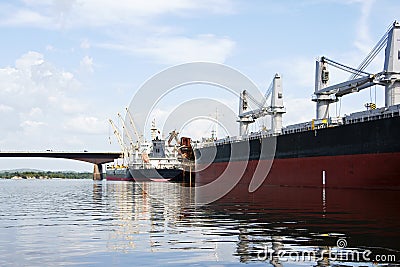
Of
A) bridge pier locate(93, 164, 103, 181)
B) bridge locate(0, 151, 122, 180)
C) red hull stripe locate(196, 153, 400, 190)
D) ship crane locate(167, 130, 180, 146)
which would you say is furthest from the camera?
bridge pier locate(93, 164, 103, 181)

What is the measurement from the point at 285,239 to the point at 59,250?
17.8 ft

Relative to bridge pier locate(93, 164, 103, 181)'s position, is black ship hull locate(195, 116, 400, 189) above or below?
above

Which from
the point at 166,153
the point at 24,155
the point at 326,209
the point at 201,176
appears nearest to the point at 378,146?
the point at 326,209

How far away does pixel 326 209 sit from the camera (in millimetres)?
21547

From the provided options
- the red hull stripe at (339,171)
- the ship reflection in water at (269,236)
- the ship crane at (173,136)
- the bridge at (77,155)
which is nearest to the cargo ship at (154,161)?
the ship crane at (173,136)

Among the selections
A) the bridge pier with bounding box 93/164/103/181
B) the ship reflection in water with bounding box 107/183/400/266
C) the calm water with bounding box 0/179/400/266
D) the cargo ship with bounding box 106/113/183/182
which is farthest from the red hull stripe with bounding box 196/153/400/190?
the bridge pier with bounding box 93/164/103/181

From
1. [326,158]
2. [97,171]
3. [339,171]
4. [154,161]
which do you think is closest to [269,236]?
[339,171]

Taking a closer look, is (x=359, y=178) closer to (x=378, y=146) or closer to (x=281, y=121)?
(x=378, y=146)

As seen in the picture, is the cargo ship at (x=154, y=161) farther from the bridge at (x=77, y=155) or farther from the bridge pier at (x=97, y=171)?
the bridge pier at (x=97, y=171)

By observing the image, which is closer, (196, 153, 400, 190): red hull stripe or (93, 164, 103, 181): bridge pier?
(196, 153, 400, 190): red hull stripe

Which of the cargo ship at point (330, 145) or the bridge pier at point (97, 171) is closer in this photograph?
the cargo ship at point (330, 145)

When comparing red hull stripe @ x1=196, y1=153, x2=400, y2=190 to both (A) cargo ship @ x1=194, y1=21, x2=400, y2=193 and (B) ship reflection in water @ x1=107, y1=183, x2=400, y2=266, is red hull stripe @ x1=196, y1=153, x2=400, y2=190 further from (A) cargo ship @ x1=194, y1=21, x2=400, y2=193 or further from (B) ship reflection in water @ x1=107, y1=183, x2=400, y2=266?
(B) ship reflection in water @ x1=107, y1=183, x2=400, y2=266

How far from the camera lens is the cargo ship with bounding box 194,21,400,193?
34.7 meters

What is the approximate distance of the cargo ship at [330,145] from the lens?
114ft
